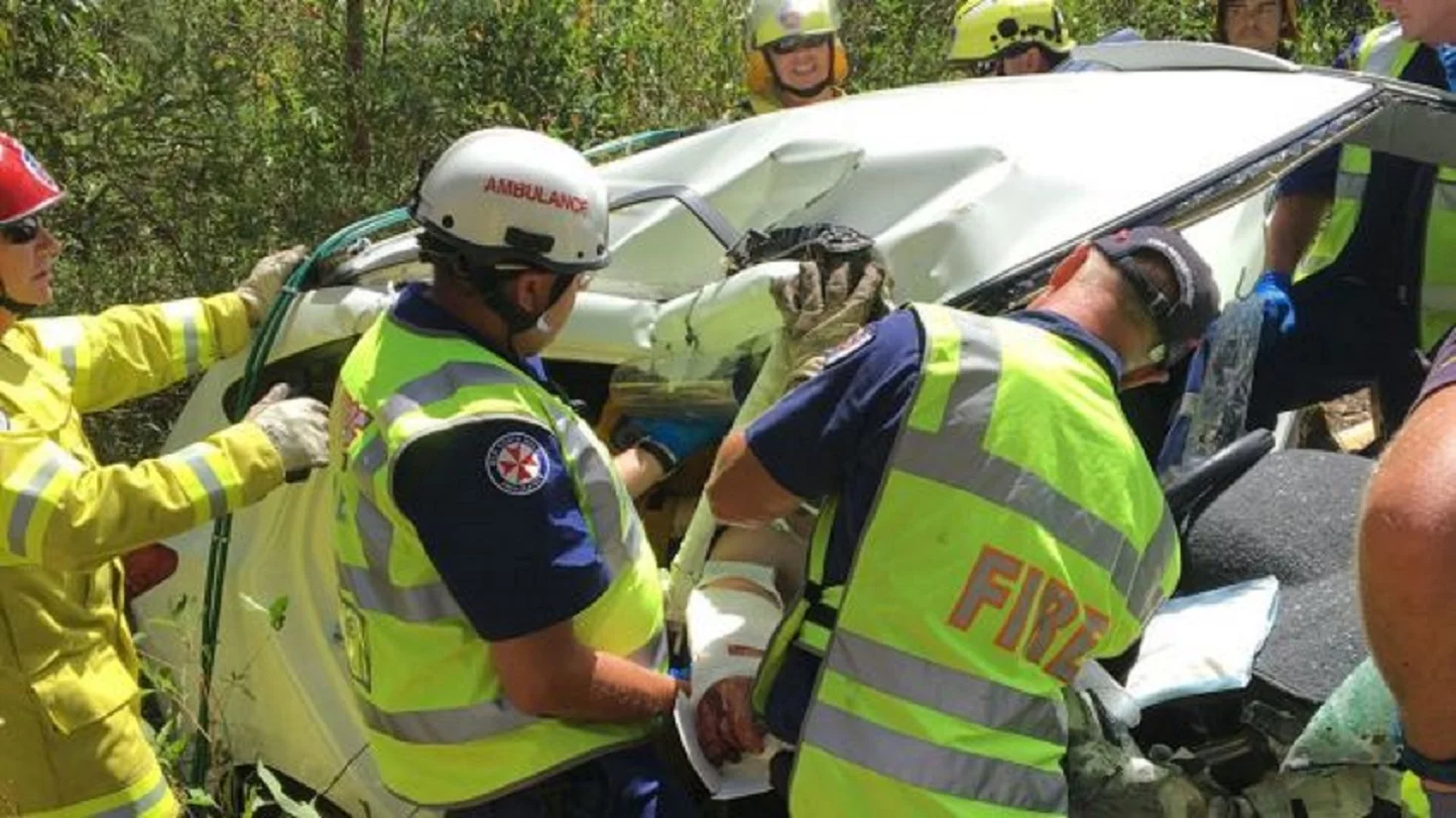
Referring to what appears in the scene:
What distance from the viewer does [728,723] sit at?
7.79ft

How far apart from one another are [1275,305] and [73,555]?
8.92 ft

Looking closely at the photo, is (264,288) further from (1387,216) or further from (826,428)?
(1387,216)

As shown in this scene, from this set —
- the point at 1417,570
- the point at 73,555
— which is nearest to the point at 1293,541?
the point at 1417,570

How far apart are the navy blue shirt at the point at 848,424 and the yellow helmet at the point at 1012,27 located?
133 inches

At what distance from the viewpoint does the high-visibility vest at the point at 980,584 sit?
2.00m

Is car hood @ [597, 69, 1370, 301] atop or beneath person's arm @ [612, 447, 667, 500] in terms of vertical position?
atop

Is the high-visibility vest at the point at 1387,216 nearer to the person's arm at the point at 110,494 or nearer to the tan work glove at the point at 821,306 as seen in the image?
the tan work glove at the point at 821,306

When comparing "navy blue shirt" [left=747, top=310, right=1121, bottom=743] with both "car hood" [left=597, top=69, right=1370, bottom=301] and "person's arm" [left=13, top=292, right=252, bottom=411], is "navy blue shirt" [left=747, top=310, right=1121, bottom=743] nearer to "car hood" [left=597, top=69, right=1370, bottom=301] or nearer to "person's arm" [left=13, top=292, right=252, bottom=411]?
"car hood" [left=597, top=69, right=1370, bottom=301]

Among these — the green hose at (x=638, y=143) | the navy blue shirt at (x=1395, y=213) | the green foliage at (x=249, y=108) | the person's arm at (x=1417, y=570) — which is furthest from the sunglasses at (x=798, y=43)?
the person's arm at (x=1417, y=570)

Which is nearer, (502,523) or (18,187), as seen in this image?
(502,523)

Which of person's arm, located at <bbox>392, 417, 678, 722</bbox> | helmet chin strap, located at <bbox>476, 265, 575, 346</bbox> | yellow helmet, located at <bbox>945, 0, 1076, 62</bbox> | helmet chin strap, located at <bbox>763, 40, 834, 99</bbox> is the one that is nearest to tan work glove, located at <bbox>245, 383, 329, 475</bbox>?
helmet chin strap, located at <bbox>476, 265, 575, 346</bbox>

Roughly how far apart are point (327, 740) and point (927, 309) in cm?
182

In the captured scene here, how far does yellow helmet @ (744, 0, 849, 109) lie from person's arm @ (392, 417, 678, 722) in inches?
127

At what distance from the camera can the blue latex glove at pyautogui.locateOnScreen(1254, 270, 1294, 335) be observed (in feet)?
11.9
